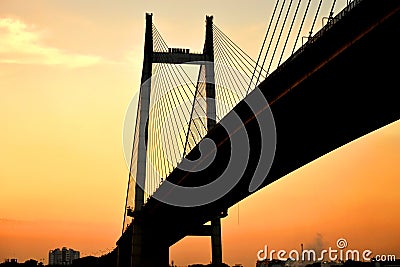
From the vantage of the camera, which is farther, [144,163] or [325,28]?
[144,163]

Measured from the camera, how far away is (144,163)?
52.1 meters

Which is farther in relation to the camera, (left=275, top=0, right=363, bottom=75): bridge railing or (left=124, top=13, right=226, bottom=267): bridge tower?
(left=124, top=13, right=226, bottom=267): bridge tower

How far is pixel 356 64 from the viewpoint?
21.0 metres

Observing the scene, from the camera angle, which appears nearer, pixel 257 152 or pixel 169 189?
pixel 257 152

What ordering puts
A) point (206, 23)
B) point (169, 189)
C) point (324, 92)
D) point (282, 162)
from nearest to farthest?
point (324, 92)
point (282, 162)
point (169, 189)
point (206, 23)

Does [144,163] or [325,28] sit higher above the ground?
[144,163]

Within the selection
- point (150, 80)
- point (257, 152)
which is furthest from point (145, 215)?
point (257, 152)

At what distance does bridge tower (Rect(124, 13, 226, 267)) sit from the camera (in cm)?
4934

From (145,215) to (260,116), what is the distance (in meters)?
24.7

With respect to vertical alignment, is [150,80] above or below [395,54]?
above

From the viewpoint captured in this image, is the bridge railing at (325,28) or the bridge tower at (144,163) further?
the bridge tower at (144,163)

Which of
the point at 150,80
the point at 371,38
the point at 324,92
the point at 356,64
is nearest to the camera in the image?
the point at 371,38

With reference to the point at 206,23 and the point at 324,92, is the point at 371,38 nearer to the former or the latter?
the point at 324,92

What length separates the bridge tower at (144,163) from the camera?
49.3m
